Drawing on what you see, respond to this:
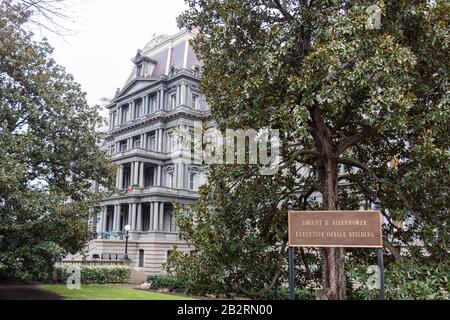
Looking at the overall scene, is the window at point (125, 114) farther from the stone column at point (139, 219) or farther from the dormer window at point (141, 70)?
the stone column at point (139, 219)

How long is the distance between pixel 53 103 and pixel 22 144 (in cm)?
263

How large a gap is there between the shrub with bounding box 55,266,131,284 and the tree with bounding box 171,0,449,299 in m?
18.4

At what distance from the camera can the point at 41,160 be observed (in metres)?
15.3

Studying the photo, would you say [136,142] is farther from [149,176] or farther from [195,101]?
[195,101]

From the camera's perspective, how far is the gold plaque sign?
7582mm

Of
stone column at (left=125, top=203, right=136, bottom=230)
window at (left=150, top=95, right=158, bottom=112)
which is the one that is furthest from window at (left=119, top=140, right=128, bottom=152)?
stone column at (left=125, top=203, right=136, bottom=230)

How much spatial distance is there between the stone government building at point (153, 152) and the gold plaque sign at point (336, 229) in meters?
29.7

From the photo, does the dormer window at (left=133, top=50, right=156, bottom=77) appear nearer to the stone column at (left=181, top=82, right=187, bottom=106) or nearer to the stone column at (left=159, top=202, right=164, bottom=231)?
the stone column at (left=181, top=82, right=187, bottom=106)

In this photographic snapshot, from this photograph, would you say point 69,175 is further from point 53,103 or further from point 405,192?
point 405,192

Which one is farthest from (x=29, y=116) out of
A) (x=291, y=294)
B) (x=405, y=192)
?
(x=405, y=192)

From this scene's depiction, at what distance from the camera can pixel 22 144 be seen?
13750 mm

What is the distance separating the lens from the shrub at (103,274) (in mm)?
26047
